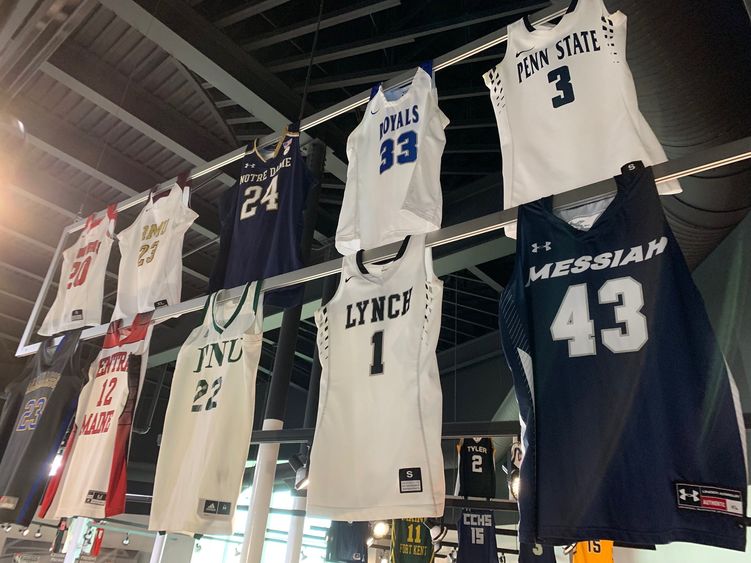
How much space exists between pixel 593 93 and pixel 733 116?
108 cm

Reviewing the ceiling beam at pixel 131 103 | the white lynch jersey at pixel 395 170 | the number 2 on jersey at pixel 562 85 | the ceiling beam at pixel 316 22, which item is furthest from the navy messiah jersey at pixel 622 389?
the ceiling beam at pixel 131 103

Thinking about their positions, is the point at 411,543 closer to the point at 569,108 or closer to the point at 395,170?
the point at 395,170

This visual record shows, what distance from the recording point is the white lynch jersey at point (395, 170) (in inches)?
86.7

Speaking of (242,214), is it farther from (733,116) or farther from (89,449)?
(733,116)

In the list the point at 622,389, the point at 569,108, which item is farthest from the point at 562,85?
the point at 622,389

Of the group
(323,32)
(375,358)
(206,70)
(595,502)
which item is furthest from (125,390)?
(323,32)

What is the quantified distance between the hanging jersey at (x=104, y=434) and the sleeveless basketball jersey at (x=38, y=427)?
85 mm

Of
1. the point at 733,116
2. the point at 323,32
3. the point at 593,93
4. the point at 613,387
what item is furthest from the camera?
the point at 323,32

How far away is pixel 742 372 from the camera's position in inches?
151

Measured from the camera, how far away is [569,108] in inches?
77.5

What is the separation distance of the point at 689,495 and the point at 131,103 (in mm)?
5529

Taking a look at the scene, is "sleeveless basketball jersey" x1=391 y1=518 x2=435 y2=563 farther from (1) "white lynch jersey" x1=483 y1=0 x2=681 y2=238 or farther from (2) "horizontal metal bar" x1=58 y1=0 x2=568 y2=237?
(1) "white lynch jersey" x1=483 y1=0 x2=681 y2=238

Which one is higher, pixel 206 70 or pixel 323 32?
pixel 323 32

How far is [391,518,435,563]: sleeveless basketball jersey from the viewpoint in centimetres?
541
